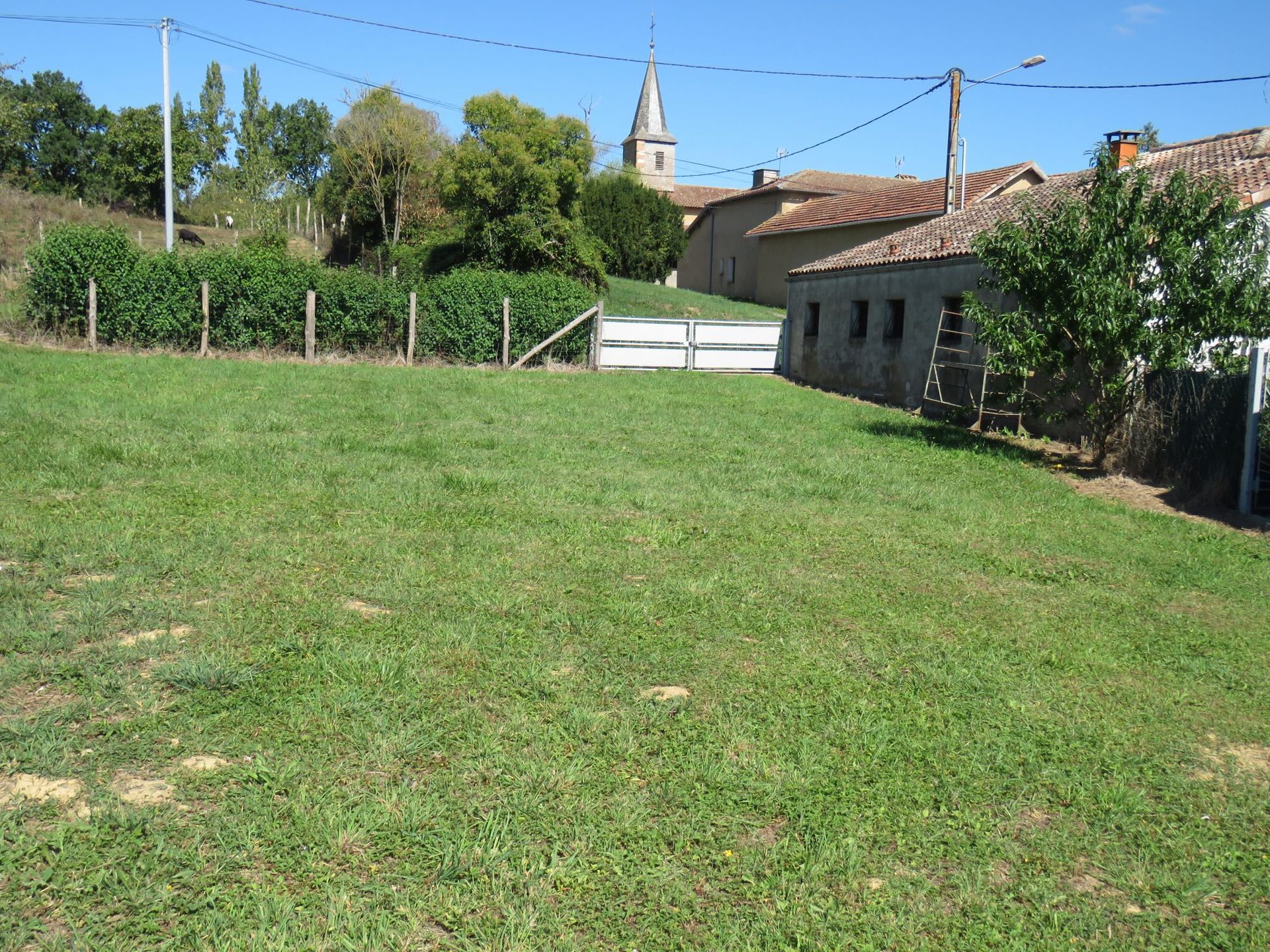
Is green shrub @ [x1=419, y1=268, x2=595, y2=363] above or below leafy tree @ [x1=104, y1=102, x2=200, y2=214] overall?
below

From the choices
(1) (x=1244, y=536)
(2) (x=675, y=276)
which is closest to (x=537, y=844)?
(1) (x=1244, y=536)

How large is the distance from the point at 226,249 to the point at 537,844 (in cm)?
2036

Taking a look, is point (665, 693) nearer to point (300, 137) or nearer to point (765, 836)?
point (765, 836)

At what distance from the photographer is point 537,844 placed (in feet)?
12.0

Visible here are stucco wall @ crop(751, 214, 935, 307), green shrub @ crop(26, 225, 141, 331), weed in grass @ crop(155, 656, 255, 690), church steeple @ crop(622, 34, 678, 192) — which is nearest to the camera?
weed in grass @ crop(155, 656, 255, 690)

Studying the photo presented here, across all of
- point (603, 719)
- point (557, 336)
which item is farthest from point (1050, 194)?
point (603, 719)

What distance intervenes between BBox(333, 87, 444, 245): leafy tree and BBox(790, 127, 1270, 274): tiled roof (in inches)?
705

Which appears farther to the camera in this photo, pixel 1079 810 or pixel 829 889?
pixel 1079 810

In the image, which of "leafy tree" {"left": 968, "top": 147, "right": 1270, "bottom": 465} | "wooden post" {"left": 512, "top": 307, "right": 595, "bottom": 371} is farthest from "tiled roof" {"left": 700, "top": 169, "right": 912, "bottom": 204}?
"leafy tree" {"left": 968, "top": 147, "right": 1270, "bottom": 465}

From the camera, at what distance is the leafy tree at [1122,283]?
11602 mm

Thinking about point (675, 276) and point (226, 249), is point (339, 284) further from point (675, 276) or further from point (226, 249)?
point (675, 276)

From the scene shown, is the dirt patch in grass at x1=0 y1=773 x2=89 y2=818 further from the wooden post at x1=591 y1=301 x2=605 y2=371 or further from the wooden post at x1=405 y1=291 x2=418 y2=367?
the wooden post at x1=591 y1=301 x2=605 y2=371

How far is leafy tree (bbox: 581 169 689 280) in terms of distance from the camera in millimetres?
45125

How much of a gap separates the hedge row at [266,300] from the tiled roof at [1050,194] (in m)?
7.05
